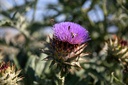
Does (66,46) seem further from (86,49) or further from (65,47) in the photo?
(86,49)

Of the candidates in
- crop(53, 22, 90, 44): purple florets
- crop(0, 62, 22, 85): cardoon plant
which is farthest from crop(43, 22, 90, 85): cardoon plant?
crop(0, 62, 22, 85): cardoon plant

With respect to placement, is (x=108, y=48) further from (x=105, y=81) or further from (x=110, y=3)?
(x=110, y=3)

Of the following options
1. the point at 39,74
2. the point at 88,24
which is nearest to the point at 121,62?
the point at 39,74

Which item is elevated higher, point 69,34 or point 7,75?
point 69,34

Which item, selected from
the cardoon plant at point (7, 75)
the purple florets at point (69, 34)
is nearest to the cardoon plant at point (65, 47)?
the purple florets at point (69, 34)

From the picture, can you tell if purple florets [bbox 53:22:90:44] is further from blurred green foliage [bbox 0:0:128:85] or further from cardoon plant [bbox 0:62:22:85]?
cardoon plant [bbox 0:62:22:85]

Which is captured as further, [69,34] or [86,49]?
[86,49]

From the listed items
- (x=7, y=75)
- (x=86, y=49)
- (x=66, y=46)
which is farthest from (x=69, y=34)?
(x=86, y=49)

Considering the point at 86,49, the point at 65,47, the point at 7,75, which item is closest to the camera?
the point at 7,75
